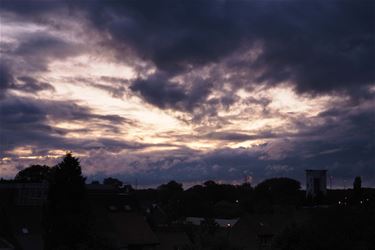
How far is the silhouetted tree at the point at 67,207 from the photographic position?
53031mm

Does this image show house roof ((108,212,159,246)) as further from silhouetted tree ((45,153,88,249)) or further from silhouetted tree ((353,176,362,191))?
silhouetted tree ((353,176,362,191))

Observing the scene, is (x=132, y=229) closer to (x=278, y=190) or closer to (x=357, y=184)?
(x=357, y=184)

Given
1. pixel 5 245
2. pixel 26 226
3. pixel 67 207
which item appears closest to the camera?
pixel 67 207

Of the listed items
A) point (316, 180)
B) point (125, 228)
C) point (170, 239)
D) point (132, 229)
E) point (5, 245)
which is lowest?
point (170, 239)

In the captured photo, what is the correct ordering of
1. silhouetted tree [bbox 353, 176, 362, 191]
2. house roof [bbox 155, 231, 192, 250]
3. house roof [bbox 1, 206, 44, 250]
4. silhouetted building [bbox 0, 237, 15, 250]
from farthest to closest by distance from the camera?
silhouetted tree [bbox 353, 176, 362, 191] < house roof [bbox 155, 231, 192, 250] < house roof [bbox 1, 206, 44, 250] < silhouetted building [bbox 0, 237, 15, 250]

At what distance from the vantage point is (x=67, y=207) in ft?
183

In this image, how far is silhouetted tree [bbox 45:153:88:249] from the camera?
5303 cm

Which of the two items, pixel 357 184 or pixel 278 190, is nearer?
pixel 357 184

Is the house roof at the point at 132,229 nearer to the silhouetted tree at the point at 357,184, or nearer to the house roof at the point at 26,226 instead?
the house roof at the point at 26,226

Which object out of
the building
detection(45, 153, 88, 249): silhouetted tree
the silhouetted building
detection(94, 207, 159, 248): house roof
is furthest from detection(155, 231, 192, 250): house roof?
the building

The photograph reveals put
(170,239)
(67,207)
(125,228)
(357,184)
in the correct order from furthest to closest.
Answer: (357,184)
(170,239)
(125,228)
(67,207)

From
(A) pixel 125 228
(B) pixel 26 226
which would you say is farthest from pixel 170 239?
(B) pixel 26 226

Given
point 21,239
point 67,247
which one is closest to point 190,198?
point 21,239

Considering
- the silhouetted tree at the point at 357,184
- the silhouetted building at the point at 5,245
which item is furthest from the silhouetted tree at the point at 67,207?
the silhouetted tree at the point at 357,184
